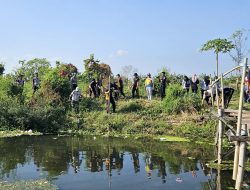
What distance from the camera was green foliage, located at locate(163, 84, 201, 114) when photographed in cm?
2539

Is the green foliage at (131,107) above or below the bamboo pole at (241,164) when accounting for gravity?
above

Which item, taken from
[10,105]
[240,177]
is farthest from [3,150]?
[240,177]

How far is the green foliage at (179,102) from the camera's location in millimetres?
25391

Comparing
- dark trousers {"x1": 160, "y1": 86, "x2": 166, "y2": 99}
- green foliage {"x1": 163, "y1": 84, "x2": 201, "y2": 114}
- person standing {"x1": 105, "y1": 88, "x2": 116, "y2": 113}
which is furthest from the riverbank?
dark trousers {"x1": 160, "y1": 86, "x2": 166, "y2": 99}

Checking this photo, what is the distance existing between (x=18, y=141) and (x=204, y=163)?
33.0ft

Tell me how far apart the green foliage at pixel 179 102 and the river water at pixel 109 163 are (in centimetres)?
360

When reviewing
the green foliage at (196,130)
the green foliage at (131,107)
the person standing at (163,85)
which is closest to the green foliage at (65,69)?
the green foliage at (131,107)

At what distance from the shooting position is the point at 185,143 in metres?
21.5

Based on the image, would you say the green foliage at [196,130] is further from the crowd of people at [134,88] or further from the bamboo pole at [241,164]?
the bamboo pole at [241,164]

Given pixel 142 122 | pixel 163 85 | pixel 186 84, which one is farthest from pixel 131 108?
pixel 186 84

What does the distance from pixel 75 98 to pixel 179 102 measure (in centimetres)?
679

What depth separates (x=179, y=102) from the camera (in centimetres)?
2561

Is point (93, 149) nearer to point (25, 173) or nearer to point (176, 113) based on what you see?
point (25, 173)

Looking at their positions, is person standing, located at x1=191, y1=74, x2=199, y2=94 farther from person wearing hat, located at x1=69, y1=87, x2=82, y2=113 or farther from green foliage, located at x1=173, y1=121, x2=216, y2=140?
person wearing hat, located at x1=69, y1=87, x2=82, y2=113
